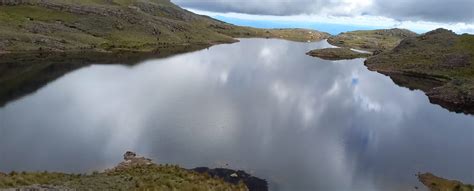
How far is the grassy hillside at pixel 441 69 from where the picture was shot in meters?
114

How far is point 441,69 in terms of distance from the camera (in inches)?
6255

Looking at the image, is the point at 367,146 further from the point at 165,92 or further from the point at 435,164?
the point at 165,92

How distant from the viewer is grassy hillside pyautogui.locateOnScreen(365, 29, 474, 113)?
114 metres

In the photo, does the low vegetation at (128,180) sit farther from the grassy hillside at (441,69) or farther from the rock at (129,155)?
the grassy hillside at (441,69)

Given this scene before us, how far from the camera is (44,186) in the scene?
121 feet

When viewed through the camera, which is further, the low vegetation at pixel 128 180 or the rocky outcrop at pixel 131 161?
the rocky outcrop at pixel 131 161

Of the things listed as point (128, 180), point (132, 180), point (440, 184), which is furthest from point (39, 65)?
point (440, 184)

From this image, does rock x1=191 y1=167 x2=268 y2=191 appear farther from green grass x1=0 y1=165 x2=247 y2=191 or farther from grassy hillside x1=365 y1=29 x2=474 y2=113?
grassy hillside x1=365 y1=29 x2=474 y2=113

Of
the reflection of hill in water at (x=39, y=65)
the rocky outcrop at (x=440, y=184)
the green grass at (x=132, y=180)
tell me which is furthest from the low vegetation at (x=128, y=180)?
the reflection of hill in water at (x=39, y=65)

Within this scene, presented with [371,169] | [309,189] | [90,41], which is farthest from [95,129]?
[90,41]

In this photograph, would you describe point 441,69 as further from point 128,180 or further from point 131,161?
point 128,180

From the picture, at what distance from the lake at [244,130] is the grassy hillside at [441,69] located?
8.17 m

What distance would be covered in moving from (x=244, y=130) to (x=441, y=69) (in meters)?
115

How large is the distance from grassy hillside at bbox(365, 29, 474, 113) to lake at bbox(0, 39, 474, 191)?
8.17 m
